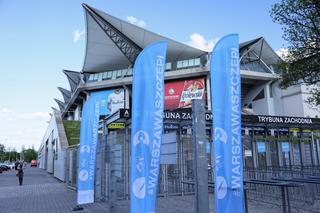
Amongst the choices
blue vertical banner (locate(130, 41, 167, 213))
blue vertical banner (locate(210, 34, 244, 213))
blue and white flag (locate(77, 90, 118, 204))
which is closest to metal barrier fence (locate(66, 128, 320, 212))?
blue and white flag (locate(77, 90, 118, 204))

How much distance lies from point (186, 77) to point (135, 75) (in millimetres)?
45614

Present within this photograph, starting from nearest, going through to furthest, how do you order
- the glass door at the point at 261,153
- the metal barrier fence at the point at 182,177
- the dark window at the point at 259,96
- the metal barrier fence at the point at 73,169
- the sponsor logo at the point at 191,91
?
the metal barrier fence at the point at 182,177, the glass door at the point at 261,153, the metal barrier fence at the point at 73,169, the sponsor logo at the point at 191,91, the dark window at the point at 259,96

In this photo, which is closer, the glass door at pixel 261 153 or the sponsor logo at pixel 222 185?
the sponsor logo at pixel 222 185

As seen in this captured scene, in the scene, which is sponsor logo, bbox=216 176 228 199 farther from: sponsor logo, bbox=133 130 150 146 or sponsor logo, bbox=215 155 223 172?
sponsor logo, bbox=133 130 150 146

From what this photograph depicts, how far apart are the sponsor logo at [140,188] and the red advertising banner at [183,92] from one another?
43.7 metres

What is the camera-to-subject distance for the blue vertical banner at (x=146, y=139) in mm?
5629

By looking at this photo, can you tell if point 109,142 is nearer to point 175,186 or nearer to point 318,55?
point 175,186

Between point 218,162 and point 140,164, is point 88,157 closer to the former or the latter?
point 140,164

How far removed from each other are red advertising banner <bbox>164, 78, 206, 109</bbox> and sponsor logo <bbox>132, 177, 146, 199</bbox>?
4371cm

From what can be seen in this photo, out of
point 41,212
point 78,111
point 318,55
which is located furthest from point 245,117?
point 78,111

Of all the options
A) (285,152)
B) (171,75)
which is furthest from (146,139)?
(171,75)

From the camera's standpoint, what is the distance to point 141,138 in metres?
5.69

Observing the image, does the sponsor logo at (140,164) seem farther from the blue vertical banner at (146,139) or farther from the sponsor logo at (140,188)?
the sponsor logo at (140,188)

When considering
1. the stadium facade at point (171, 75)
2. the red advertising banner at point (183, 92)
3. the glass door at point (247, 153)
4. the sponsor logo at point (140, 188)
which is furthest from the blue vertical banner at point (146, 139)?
the red advertising banner at point (183, 92)
